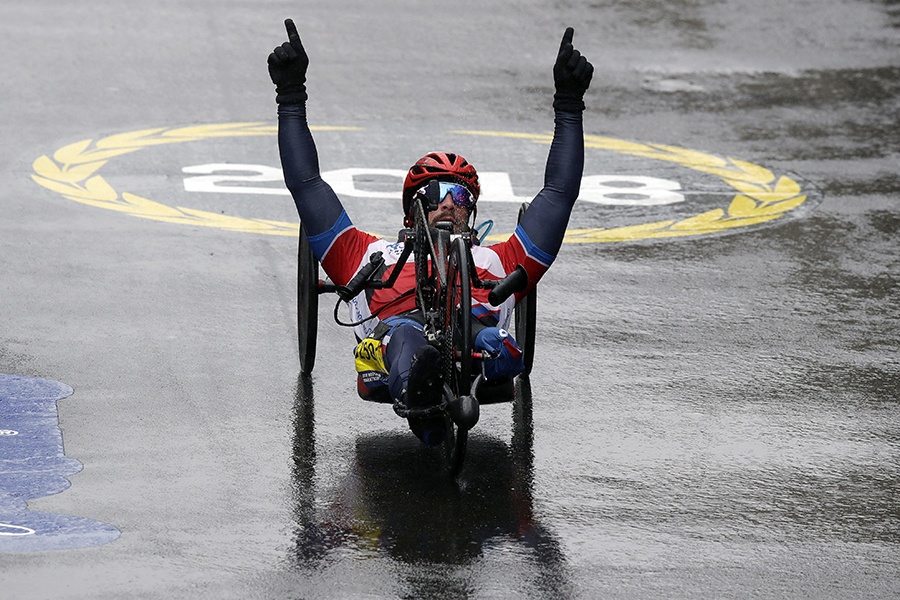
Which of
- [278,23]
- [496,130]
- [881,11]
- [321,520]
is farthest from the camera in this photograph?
[881,11]

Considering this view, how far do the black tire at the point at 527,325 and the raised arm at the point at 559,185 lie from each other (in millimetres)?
673

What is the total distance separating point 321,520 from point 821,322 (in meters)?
4.49

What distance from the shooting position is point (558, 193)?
781 centimetres

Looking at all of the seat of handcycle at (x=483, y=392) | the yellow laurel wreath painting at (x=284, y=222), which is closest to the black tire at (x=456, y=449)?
the seat of handcycle at (x=483, y=392)

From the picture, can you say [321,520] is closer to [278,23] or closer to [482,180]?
[482,180]

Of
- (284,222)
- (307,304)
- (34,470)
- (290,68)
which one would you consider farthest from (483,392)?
(284,222)

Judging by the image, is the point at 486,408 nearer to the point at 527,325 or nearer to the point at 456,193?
the point at 527,325

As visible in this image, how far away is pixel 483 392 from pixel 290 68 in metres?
1.79

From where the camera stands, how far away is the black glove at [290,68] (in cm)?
766

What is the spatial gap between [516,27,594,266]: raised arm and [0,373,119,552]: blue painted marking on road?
2374 mm

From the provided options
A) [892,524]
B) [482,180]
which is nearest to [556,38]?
[482,180]

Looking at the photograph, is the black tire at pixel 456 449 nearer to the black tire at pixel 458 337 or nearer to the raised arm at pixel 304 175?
the black tire at pixel 458 337

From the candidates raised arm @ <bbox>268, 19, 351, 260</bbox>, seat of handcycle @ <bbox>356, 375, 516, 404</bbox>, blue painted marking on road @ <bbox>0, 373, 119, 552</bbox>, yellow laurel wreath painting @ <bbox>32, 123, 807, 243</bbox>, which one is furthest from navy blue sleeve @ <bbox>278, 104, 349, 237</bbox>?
yellow laurel wreath painting @ <bbox>32, 123, 807, 243</bbox>

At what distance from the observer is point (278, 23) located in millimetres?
19266
